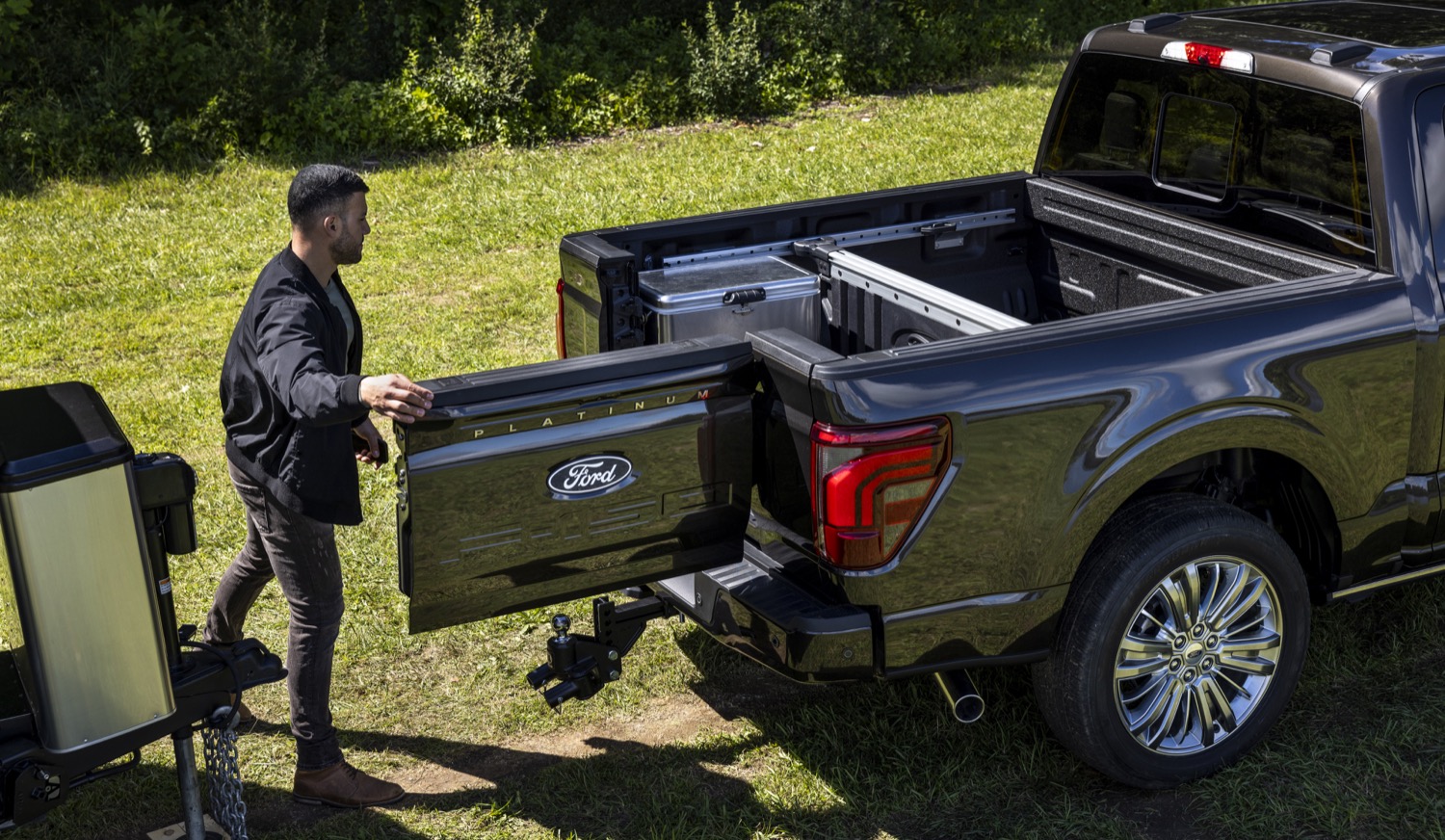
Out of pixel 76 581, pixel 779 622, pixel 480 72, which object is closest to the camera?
pixel 76 581

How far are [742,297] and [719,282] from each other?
0.38 feet

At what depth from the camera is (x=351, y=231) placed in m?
3.79

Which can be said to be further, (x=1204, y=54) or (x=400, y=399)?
(x=1204, y=54)

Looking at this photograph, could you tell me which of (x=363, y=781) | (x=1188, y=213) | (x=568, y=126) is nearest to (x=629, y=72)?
(x=568, y=126)

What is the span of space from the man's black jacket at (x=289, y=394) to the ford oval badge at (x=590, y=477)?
56 centimetres

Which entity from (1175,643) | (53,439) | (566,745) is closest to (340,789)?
(566,745)

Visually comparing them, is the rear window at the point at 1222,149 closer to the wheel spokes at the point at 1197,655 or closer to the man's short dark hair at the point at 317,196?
the wheel spokes at the point at 1197,655

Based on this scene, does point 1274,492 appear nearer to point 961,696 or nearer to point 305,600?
point 961,696

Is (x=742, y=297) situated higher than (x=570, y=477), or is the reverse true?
(x=742, y=297)

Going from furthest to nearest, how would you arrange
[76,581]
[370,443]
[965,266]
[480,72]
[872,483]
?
[480,72] < [965,266] < [370,443] < [872,483] < [76,581]

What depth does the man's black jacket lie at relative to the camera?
356 centimetres

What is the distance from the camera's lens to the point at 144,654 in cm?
328

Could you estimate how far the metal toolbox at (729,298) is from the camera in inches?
175

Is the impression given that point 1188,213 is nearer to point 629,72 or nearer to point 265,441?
point 265,441
